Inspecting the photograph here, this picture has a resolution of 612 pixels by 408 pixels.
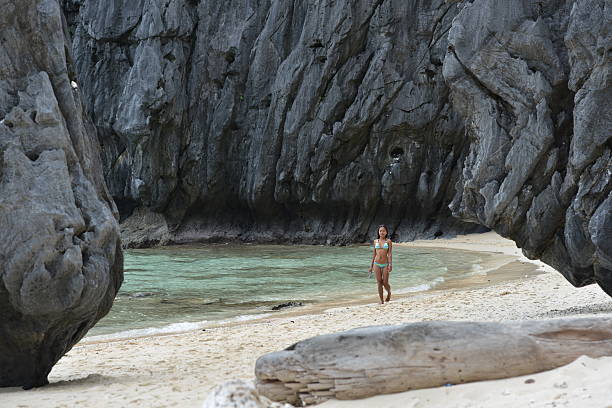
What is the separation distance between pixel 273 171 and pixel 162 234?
7.98 m

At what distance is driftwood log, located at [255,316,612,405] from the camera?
3.46m

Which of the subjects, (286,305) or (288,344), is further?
(286,305)

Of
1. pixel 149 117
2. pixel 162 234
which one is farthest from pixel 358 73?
pixel 162 234

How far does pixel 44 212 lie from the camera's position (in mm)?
5426

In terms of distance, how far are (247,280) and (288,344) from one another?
32.9ft

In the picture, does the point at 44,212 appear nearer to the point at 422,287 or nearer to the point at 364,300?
the point at 364,300

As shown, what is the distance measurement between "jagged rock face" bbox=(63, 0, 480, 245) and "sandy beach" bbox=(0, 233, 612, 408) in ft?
56.6

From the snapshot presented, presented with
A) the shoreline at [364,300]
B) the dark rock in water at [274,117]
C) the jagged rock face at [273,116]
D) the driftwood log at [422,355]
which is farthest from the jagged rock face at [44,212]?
the jagged rock face at [273,116]

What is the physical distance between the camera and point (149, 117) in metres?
32.9

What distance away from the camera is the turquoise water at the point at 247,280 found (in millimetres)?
12023

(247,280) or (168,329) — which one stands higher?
(168,329)

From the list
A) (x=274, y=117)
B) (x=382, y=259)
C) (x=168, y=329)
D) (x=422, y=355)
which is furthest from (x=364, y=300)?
(x=274, y=117)

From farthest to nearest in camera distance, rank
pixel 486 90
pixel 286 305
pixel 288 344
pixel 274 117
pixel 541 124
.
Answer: pixel 274 117, pixel 286 305, pixel 486 90, pixel 541 124, pixel 288 344

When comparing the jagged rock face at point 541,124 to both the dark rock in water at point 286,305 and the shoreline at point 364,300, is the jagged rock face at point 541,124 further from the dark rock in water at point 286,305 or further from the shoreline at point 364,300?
the dark rock in water at point 286,305
